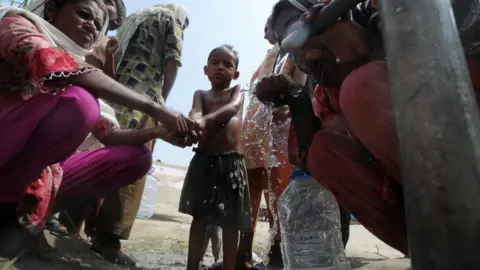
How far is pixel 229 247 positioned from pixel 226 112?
3.08ft

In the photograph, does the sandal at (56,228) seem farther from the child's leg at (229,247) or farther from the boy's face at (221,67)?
the boy's face at (221,67)

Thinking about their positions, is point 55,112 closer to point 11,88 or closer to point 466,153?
point 11,88

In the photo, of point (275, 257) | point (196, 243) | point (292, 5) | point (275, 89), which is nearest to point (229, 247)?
point (196, 243)

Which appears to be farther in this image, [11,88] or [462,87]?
[11,88]

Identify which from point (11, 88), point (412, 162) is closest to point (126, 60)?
point (11, 88)

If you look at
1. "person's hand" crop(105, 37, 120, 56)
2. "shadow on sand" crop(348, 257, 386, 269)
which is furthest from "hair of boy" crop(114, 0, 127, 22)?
"shadow on sand" crop(348, 257, 386, 269)

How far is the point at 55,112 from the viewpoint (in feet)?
6.44

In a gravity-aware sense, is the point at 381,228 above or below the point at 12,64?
below

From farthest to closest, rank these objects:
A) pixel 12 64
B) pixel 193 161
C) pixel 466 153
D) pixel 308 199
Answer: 1. pixel 193 161
2. pixel 308 199
3. pixel 12 64
4. pixel 466 153

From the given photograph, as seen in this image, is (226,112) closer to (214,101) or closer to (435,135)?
(214,101)

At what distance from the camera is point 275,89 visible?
177cm

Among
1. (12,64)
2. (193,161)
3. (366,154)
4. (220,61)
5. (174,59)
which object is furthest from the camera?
(174,59)

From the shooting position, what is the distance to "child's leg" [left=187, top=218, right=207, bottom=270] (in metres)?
2.69

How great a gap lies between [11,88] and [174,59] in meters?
1.66
